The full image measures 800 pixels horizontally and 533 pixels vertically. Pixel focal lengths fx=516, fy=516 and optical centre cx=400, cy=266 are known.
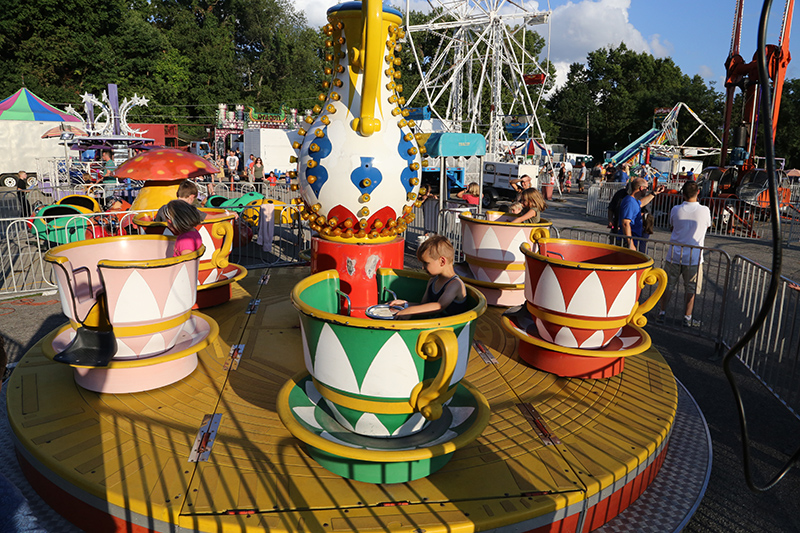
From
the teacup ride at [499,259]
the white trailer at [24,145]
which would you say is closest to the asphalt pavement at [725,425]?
the teacup ride at [499,259]

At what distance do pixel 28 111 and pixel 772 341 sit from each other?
103 ft

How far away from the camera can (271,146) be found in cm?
3069

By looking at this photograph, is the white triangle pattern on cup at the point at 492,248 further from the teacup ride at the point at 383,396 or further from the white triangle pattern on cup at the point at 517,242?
the teacup ride at the point at 383,396

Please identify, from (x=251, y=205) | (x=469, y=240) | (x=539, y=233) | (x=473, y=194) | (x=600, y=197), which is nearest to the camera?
(x=539, y=233)

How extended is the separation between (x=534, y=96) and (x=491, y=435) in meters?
64.6

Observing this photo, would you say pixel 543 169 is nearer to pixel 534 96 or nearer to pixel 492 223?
pixel 492 223

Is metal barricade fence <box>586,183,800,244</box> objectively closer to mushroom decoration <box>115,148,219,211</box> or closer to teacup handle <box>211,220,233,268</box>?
mushroom decoration <box>115,148,219,211</box>

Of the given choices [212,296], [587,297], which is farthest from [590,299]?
[212,296]

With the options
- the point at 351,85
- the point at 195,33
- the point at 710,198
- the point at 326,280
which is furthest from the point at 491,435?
the point at 195,33

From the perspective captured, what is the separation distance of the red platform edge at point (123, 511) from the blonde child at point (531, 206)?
3.23 m

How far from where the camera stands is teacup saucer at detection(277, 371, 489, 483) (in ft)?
8.09

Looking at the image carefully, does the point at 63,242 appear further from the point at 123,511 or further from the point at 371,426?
the point at 371,426

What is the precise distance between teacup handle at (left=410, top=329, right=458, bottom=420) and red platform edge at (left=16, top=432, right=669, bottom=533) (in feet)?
2.11

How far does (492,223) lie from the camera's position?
18.3ft
